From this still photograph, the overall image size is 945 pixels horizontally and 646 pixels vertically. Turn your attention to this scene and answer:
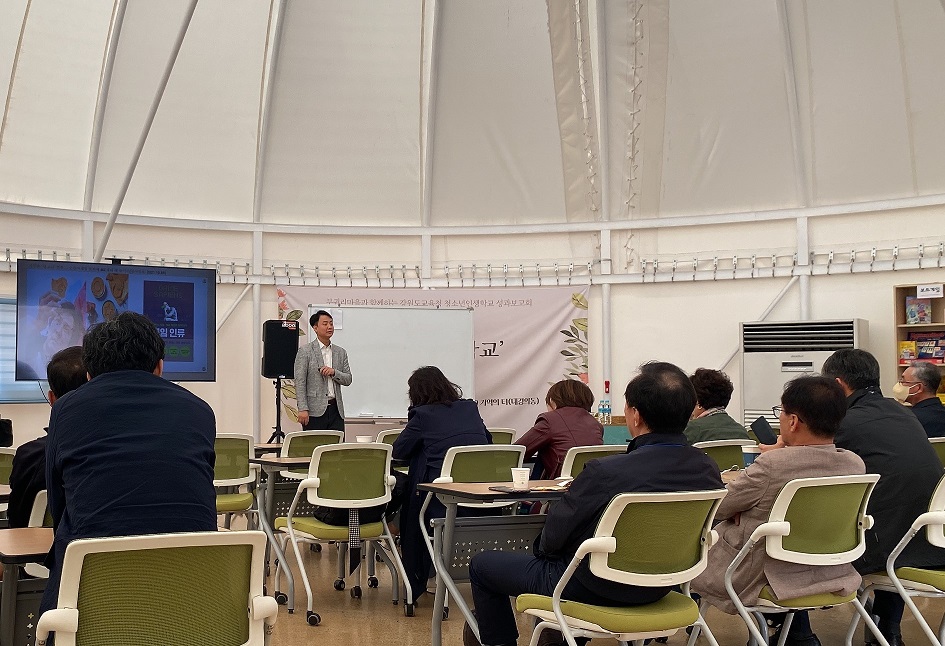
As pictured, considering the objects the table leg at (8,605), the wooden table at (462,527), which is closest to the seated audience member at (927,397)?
the wooden table at (462,527)

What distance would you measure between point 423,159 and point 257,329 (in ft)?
8.40

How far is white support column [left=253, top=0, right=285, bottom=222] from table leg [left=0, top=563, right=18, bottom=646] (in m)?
7.52

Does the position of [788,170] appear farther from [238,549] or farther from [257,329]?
[238,549]

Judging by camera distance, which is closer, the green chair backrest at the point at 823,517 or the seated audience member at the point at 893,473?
the green chair backrest at the point at 823,517

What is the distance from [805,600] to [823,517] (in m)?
0.32

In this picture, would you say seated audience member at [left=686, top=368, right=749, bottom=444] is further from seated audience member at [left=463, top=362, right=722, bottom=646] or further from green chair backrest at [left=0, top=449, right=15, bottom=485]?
green chair backrest at [left=0, top=449, right=15, bottom=485]

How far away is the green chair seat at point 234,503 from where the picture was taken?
20.7 feet

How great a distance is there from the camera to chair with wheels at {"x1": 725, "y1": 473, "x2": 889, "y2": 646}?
134 inches

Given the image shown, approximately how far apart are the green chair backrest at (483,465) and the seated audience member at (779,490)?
5.65 feet

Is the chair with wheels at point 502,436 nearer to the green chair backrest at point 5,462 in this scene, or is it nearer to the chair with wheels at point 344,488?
the chair with wheels at point 344,488

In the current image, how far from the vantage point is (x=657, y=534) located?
304cm

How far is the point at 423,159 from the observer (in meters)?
10.5

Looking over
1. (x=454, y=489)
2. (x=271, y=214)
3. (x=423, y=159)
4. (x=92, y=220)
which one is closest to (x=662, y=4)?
(x=423, y=159)

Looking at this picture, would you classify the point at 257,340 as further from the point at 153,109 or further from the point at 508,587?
the point at 508,587
